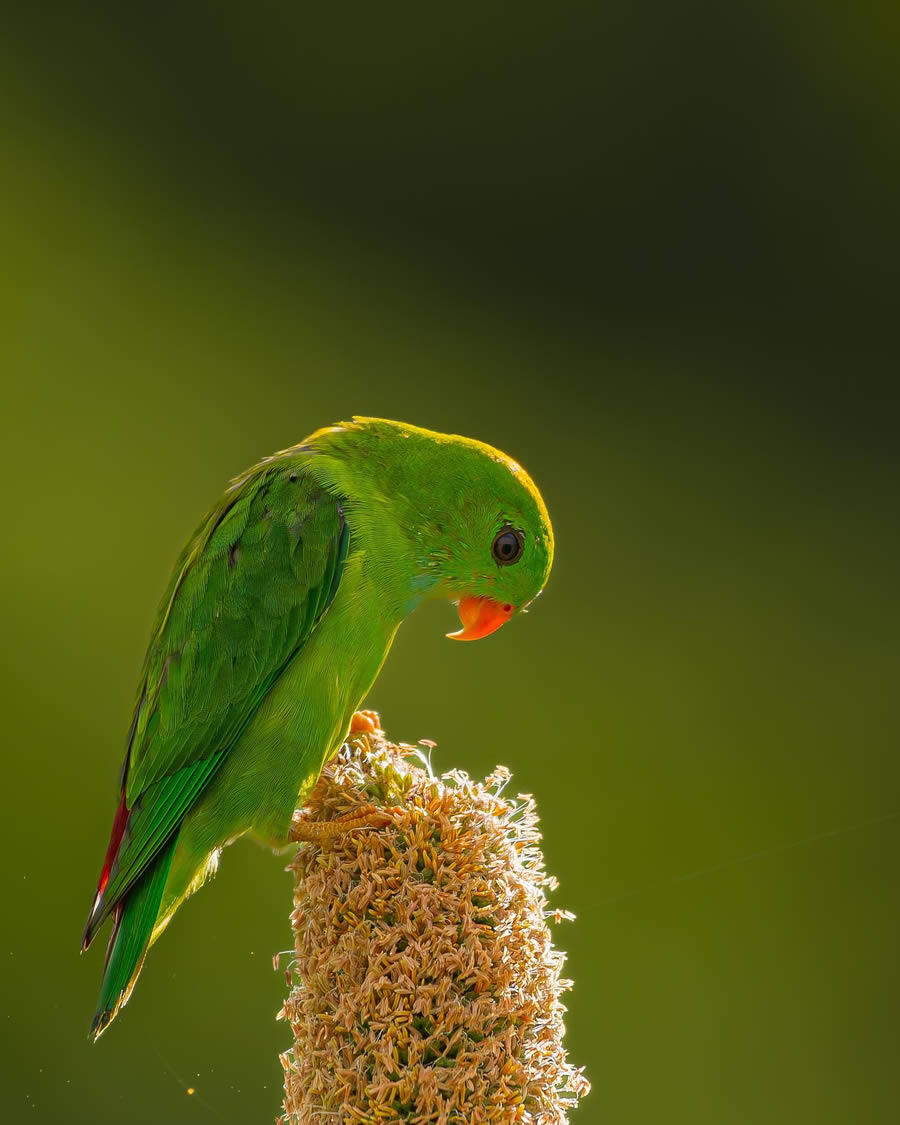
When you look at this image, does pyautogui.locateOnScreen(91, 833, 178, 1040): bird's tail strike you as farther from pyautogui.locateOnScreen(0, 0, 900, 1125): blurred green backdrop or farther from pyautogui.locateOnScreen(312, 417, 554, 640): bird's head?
pyautogui.locateOnScreen(0, 0, 900, 1125): blurred green backdrop

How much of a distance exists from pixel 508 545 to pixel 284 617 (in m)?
0.50

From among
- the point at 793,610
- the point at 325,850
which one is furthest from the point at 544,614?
the point at 325,850

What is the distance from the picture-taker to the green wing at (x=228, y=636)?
2229mm

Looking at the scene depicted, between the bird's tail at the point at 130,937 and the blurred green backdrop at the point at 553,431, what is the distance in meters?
2.42

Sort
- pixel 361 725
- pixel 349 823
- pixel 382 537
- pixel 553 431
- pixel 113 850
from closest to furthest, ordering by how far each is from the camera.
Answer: pixel 349 823
pixel 113 850
pixel 382 537
pixel 361 725
pixel 553 431

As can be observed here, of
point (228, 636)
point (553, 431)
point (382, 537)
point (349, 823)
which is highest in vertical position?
point (553, 431)

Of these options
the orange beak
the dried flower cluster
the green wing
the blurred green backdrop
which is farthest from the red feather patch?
the blurred green backdrop

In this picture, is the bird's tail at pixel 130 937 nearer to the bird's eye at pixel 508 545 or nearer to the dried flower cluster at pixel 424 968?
the dried flower cluster at pixel 424 968

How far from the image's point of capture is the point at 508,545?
2.39 metres

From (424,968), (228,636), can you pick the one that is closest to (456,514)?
(228,636)

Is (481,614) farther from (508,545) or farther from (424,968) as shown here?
(424,968)

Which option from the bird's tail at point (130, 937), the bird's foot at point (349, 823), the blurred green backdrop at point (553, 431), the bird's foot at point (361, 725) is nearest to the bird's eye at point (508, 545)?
the bird's foot at point (361, 725)

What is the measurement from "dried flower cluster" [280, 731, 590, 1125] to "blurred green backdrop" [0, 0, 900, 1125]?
8.56ft

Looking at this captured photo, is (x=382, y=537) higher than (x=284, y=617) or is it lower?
higher
